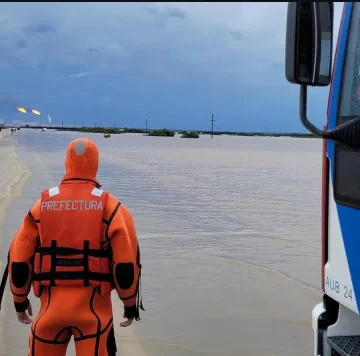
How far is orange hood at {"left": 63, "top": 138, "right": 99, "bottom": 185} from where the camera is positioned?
3.10 metres

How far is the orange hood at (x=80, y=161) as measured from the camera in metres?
3.10

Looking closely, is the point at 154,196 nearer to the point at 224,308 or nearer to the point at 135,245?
the point at 224,308

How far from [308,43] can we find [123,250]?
1451 millimetres

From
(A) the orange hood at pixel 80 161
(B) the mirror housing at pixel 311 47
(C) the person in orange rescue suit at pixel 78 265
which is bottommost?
(C) the person in orange rescue suit at pixel 78 265

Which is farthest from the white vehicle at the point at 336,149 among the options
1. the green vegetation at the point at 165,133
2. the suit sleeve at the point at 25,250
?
the green vegetation at the point at 165,133

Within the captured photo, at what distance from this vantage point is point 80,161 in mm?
3096

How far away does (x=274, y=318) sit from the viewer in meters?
6.35

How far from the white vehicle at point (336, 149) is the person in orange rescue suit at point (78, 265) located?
1.09 metres

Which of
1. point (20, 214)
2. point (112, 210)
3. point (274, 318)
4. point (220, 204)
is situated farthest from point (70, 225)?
point (220, 204)

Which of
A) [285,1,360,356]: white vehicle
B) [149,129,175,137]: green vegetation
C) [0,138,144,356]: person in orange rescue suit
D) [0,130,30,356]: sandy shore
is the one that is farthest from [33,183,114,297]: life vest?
[149,129,175,137]: green vegetation

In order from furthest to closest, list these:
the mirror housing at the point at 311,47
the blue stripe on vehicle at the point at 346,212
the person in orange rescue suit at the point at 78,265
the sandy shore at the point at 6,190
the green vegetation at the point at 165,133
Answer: the green vegetation at the point at 165,133 → the sandy shore at the point at 6,190 → the person in orange rescue suit at the point at 78,265 → the blue stripe on vehicle at the point at 346,212 → the mirror housing at the point at 311,47

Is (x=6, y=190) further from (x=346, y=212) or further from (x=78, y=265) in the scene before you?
(x=346, y=212)

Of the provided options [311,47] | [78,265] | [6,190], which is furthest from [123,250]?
[6,190]

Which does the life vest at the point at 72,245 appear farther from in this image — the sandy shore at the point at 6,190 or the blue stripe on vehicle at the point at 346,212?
the sandy shore at the point at 6,190
